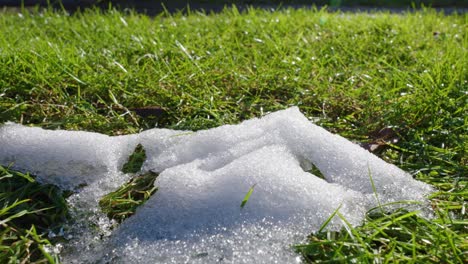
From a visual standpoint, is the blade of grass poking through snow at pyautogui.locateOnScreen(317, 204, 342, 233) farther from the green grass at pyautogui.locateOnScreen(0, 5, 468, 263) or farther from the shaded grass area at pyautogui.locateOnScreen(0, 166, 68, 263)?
the shaded grass area at pyautogui.locateOnScreen(0, 166, 68, 263)

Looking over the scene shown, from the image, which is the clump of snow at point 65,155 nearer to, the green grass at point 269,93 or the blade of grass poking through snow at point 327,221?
the green grass at point 269,93

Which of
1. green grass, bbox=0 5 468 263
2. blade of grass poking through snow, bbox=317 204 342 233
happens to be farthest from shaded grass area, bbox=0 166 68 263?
blade of grass poking through snow, bbox=317 204 342 233

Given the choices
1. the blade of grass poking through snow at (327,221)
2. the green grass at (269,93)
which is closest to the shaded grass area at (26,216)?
the green grass at (269,93)

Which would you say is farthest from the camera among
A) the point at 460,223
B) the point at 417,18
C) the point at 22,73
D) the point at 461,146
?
the point at 417,18

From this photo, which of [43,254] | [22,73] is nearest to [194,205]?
[43,254]

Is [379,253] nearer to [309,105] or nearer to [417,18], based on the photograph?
[309,105]

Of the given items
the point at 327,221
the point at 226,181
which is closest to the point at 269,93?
the point at 226,181
